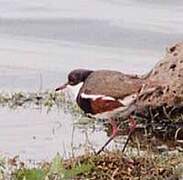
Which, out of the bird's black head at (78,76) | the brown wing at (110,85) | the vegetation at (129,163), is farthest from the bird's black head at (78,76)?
the vegetation at (129,163)

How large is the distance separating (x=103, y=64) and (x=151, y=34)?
1.12 metres

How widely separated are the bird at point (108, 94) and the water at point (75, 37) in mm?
973

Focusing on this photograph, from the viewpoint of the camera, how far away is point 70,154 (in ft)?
21.9

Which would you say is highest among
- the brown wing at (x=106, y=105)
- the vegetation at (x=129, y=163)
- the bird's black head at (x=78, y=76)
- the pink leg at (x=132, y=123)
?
the bird's black head at (x=78, y=76)

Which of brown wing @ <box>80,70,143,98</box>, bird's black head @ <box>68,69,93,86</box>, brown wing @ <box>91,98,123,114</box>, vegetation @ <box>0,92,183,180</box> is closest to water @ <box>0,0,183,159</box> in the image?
bird's black head @ <box>68,69,93,86</box>

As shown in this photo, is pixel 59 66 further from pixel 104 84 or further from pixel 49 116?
pixel 104 84

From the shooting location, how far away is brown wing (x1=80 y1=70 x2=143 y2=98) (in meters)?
6.67

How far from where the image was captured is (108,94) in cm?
667

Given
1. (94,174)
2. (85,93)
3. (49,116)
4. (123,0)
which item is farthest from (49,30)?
(94,174)

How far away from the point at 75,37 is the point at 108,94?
12.5ft

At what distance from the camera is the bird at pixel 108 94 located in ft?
21.7

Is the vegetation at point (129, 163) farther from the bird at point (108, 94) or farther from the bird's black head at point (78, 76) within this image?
the bird's black head at point (78, 76)

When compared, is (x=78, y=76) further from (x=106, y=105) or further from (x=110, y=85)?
(x=106, y=105)

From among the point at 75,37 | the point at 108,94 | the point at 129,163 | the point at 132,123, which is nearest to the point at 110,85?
the point at 108,94
